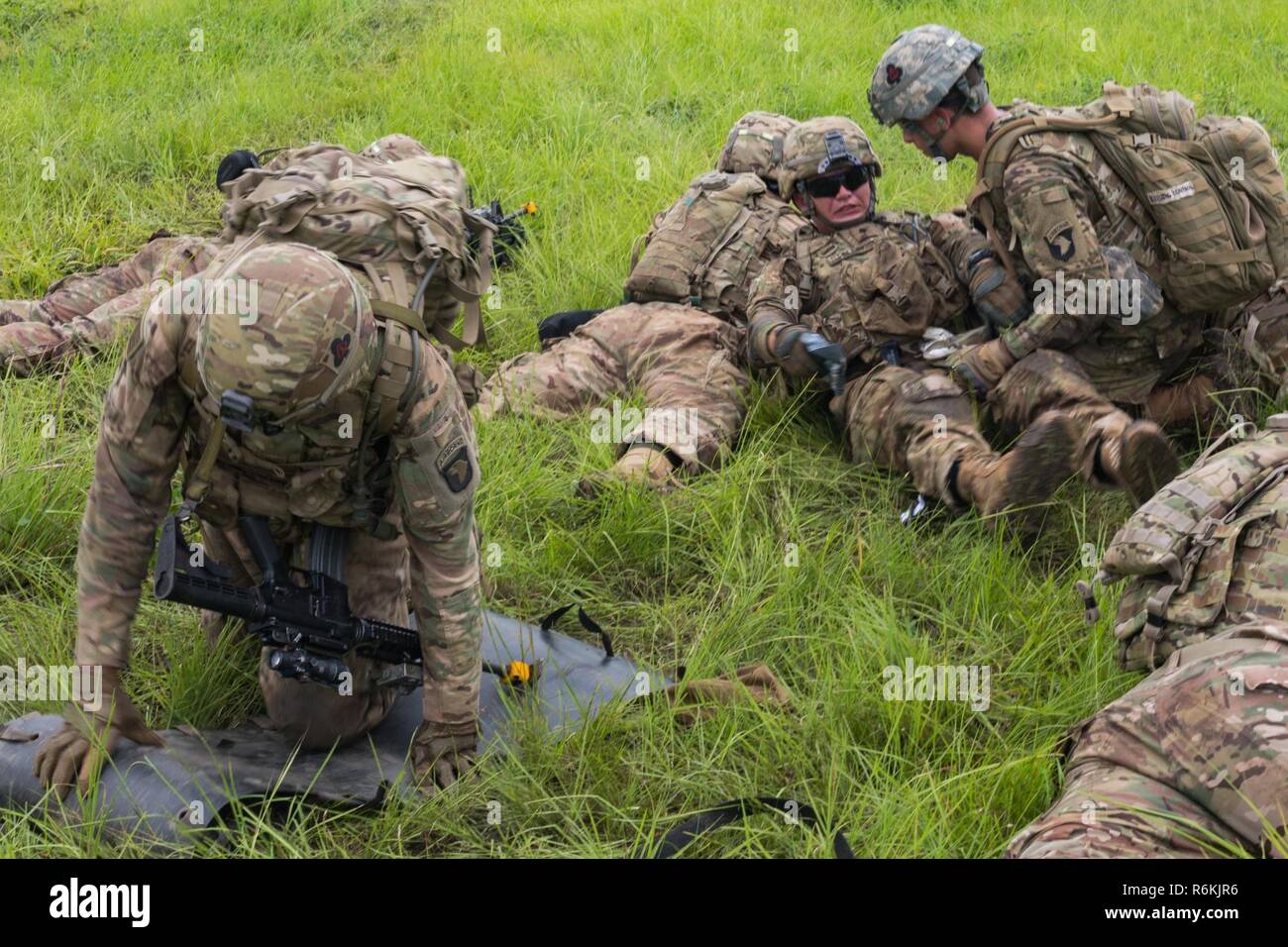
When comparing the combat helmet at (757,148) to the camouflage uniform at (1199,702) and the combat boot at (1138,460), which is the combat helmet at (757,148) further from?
the camouflage uniform at (1199,702)

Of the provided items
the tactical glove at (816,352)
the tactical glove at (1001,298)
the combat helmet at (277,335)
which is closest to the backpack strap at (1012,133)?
the tactical glove at (1001,298)

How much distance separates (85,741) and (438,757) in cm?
82

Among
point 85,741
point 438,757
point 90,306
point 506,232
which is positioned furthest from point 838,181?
point 85,741

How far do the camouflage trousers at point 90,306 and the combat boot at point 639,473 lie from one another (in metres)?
1.82

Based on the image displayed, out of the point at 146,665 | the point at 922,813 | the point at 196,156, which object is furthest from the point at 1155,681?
the point at 196,156

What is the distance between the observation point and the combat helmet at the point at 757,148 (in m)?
6.28

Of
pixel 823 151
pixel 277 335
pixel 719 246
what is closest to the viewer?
pixel 277 335

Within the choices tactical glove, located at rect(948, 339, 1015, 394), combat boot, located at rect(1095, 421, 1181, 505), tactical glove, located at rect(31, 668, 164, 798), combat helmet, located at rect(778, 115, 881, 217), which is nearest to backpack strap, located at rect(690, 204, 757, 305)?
combat helmet, located at rect(778, 115, 881, 217)

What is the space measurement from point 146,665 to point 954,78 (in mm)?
3327

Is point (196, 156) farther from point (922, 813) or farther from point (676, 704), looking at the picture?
point (922, 813)

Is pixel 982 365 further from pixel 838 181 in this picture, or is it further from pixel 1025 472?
pixel 838 181

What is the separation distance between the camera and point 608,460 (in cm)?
510

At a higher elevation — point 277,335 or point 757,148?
point 277,335

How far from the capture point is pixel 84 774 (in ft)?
10.7
